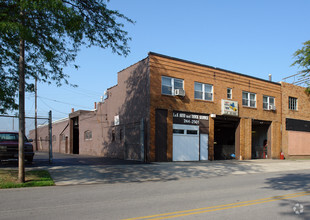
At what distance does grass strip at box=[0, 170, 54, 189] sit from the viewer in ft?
35.8

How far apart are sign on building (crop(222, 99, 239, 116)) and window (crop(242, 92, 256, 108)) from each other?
1808mm

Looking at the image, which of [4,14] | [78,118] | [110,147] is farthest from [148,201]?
[78,118]

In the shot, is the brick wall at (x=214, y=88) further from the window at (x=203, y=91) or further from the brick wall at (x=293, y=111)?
the brick wall at (x=293, y=111)

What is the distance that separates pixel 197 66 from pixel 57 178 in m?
15.1

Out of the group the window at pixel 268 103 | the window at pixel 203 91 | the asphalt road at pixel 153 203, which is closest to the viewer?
the asphalt road at pixel 153 203

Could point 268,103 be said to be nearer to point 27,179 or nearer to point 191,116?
point 191,116

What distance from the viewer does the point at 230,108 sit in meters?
25.6

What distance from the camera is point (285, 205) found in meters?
7.69

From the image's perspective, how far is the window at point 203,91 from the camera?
24108 millimetres

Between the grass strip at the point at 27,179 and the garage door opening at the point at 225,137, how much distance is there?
1645 cm

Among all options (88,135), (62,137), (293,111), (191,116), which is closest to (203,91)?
(191,116)

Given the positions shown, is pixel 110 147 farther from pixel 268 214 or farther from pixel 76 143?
pixel 268 214

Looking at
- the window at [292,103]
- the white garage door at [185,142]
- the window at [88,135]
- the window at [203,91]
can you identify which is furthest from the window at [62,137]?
the window at [292,103]

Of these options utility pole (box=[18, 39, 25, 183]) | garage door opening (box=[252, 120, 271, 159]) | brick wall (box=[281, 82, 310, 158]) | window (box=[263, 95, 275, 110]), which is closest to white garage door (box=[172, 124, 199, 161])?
garage door opening (box=[252, 120, 271, 159])
